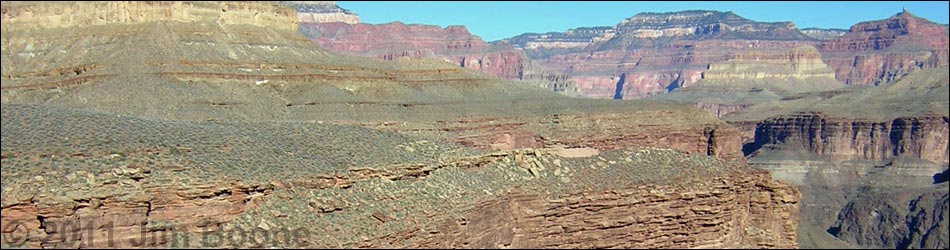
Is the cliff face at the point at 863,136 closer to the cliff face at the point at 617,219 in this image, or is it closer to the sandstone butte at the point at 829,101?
the sandstone butte at the point at 829,101

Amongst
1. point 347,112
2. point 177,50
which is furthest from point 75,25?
point 347,112

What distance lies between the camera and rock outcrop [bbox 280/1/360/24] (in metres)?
170

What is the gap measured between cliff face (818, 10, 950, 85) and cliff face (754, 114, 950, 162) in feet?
295

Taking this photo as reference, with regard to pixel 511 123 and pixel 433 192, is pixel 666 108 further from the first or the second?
pixel 433 192

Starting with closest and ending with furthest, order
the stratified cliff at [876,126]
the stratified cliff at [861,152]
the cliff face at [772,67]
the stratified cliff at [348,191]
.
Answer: the stratified cliff at [348,191] → the stratified cliff at [861,152] → the stratified cliff at [876,126] → the cliff face at [772,67]

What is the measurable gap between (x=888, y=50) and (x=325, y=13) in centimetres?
10369

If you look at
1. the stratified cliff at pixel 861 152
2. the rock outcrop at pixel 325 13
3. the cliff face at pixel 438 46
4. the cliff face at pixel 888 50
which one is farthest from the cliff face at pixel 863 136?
the rock outcrop at pixel 325 13

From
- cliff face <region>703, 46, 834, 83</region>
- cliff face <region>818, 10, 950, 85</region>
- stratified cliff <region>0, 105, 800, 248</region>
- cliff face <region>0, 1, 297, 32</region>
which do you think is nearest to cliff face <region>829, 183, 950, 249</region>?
stratified cliff <region>0, 105, 800, 248</region>

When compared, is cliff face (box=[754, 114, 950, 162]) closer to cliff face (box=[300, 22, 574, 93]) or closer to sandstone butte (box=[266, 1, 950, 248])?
sandstone butte (box=[266, 1, 950, 248])

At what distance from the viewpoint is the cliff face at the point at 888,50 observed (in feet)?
588

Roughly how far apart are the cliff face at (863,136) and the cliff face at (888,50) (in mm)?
90034

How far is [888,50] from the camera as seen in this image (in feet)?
610

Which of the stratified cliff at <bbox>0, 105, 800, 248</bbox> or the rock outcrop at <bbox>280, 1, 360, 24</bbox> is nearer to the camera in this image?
the stratified cliff at <bbox>0, 105, 800, 248</bbox>

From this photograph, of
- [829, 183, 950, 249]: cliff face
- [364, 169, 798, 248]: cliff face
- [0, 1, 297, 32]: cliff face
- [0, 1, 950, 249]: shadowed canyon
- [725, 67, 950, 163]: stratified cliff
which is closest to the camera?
[0, 1, 950, 249]: shadowed canyon
